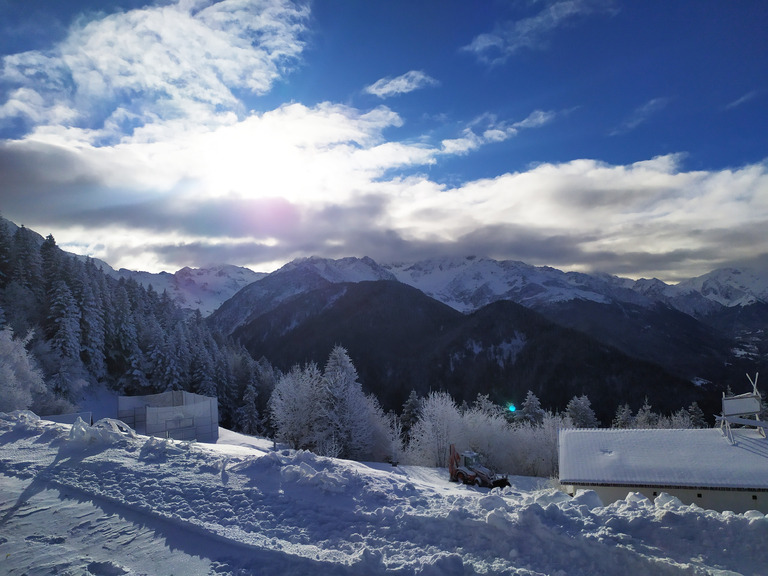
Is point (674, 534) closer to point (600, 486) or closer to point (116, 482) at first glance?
point (116, 482)

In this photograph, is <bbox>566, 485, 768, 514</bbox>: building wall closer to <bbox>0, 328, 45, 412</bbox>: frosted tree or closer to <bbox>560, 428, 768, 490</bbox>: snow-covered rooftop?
<bbox>560, 428, 768, 490</bbox>: snow-covered rooftop

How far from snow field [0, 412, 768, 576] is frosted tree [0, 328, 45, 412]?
22.3 m

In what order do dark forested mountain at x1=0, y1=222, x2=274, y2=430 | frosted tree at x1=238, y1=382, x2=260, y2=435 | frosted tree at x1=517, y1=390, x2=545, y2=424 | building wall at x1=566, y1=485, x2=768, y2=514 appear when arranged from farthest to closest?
frosted tree at x1=517, y1=390, x2=545, y2=424, frosted tree at x1=238, y1=382, x2=260, y2=435, dark forested mountain at x1=0, y1=222, x2=274, y2=430, building wall at x1=566, y1=485, x2=768, y2=514

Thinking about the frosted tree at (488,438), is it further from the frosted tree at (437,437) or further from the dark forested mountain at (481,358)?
the dark forested mountain at (481,358)

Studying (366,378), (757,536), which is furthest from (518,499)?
(366,378)

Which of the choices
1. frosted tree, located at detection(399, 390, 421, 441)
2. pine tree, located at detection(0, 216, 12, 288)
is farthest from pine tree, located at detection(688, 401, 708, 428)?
pine tree, located at detection(0, 216, 12, 288)

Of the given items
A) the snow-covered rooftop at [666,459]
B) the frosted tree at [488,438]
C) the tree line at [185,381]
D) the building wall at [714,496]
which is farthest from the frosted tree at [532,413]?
the building wall at [714,496]

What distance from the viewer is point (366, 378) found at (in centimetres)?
14262

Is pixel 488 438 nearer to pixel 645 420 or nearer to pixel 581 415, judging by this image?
pixel 581 415

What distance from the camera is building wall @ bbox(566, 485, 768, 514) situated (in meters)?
18.3

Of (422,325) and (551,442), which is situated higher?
(422,325)

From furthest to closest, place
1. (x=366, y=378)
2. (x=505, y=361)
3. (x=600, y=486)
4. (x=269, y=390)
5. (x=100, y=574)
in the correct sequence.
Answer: (x=505, y=361)
(x=366, y=378)
(x=269, y=390)
(x=600, y=486)
(x=100, y=574)

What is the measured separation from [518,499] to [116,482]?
8.91 m

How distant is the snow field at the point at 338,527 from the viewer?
23.4 feet
